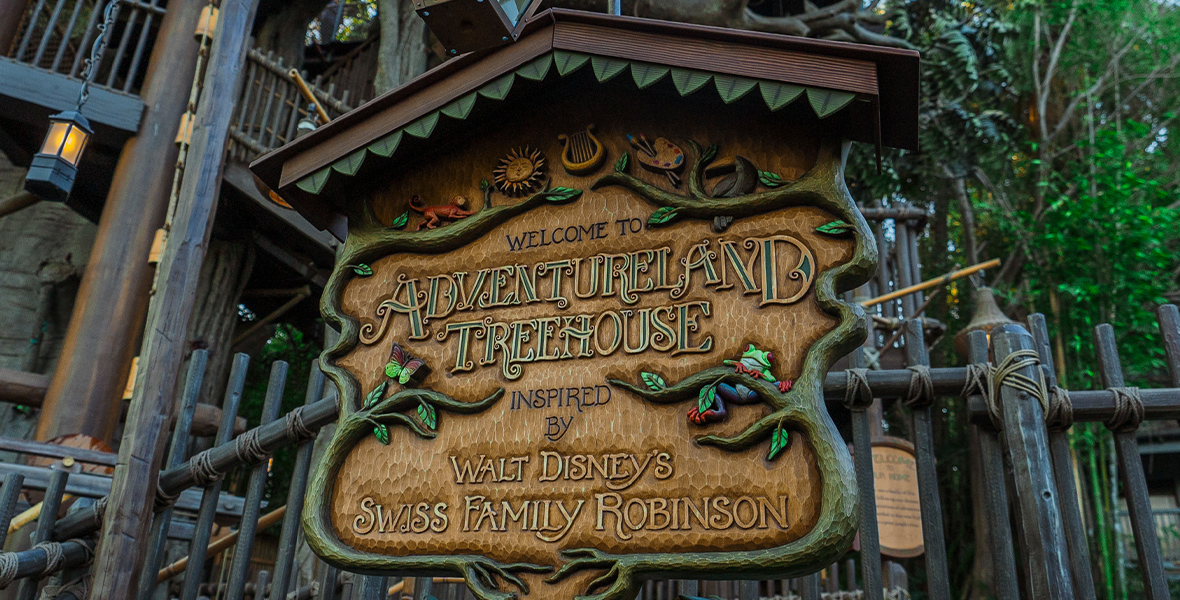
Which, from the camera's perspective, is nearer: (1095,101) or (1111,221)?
(1111,221)

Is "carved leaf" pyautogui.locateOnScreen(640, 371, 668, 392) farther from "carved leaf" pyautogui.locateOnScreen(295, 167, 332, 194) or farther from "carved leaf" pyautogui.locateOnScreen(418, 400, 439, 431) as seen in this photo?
"carved leaf" pyautogui.locateOnScreen(295, 167, 332, 194)

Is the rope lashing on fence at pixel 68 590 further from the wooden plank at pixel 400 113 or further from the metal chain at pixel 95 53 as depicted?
the metal chain at pixel 95 53

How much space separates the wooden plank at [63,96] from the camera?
243 inches

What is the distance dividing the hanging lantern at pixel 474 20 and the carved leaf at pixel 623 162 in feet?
1.71

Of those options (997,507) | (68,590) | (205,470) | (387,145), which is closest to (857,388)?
(997,507)

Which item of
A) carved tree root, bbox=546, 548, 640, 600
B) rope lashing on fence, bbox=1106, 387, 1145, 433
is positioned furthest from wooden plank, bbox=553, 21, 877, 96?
carved tree root, bbox=546, 548, 640, 600

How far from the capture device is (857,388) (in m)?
2.63

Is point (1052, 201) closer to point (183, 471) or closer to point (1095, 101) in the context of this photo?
point (1095, 101)

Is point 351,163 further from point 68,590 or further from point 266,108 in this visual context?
point 266,108

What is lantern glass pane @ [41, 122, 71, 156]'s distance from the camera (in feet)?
15.9

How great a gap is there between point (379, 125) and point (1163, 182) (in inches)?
474

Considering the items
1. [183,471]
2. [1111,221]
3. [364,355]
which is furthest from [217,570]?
[1111,221]

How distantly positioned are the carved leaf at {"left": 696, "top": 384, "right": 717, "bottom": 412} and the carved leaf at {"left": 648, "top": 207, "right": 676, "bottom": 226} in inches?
22.7

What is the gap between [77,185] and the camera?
740cm
